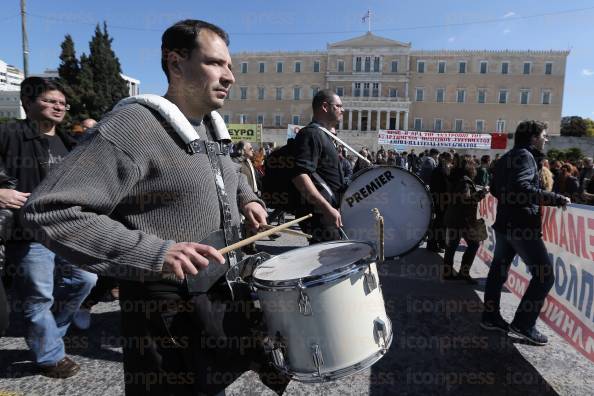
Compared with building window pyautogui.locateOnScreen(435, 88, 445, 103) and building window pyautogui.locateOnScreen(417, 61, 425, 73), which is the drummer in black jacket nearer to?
building window pyautogui.locateOnScreen(435, 88, 445, 103)

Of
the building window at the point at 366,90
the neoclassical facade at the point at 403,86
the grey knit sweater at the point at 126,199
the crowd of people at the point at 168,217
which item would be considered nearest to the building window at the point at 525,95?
the neoclassical facade at the point at 403,86

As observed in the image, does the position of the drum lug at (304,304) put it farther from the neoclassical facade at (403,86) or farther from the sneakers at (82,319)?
the neoclassical facade at (403,86)

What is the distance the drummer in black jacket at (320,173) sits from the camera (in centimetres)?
305

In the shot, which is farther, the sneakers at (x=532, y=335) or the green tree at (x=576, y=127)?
the green tree at (x=576, y=127)

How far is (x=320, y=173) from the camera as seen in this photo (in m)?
3.29

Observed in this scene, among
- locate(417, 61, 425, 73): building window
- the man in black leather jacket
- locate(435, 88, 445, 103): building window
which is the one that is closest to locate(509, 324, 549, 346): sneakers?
the man in black leather jacket

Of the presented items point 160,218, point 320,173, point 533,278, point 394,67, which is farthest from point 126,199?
point 394,67

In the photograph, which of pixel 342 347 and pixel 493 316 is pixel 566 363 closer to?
pixel 493 316

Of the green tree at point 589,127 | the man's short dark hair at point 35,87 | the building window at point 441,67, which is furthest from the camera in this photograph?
the green tree at point 589,127

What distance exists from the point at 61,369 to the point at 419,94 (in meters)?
62.2

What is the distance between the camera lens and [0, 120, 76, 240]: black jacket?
2871mm

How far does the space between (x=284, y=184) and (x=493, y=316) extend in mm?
2518

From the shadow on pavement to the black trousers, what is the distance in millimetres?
1818

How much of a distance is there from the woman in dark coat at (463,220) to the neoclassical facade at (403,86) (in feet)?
182
